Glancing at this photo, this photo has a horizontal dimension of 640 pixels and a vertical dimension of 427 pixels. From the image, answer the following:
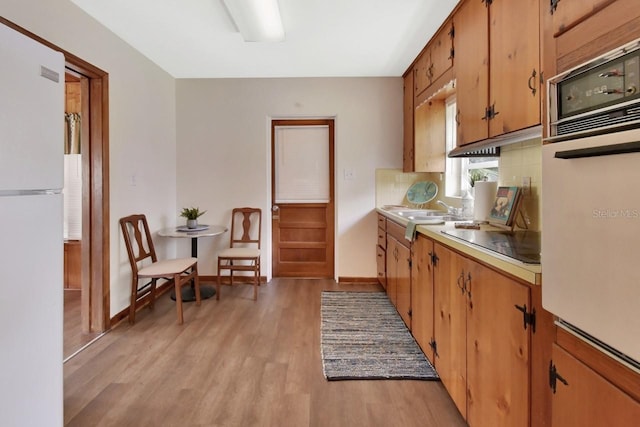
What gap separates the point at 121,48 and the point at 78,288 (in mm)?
2604

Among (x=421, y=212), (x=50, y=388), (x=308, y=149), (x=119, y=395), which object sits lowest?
(x=119, y=395)

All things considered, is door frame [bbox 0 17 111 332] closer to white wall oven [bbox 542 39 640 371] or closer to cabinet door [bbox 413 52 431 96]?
cabinet door [bbox 413 52 431 96]

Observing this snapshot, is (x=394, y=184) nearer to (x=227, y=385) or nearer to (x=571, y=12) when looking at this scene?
(x=227, y=385)

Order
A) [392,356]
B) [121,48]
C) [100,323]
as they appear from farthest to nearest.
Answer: [121,48], [100,323], [392,356]

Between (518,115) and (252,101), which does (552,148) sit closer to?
(518,115)

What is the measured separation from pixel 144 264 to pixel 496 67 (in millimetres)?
3349

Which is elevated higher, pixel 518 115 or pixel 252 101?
pixel 252 101

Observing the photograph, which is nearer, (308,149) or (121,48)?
(121,48)

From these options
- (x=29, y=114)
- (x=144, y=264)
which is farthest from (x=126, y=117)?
(x=29, y=114)

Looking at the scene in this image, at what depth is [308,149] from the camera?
422cm

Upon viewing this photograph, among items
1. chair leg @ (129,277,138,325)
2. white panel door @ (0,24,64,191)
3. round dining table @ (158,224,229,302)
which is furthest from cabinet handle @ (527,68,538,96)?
chair leg @ (129,277,138,325)

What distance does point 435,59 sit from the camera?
9.33 feet

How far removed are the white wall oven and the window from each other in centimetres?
192

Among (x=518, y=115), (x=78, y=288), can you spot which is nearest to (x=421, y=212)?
(x=518, y=115)
